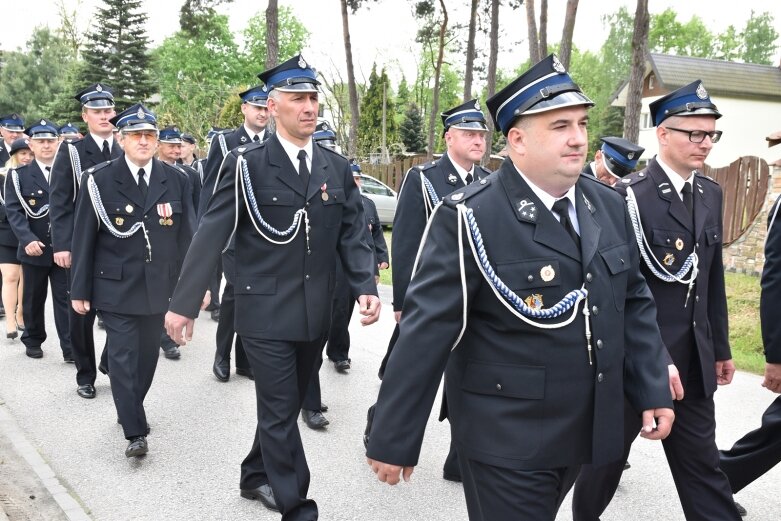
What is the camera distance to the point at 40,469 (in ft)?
15.8

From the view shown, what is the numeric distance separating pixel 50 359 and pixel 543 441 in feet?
21.9

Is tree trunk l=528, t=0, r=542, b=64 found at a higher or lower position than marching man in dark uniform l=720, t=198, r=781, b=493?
higher

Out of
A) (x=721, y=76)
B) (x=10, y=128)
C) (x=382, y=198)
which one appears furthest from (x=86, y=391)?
(x=721, y=76)

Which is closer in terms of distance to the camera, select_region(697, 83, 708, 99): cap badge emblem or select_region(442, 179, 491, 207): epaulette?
select_region(442, 179, 491, 207): epaulette

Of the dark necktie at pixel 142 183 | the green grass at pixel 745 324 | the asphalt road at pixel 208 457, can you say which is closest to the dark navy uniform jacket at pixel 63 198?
the asphalt road at pixel 208 457

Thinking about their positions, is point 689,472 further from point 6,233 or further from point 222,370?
point 6,233

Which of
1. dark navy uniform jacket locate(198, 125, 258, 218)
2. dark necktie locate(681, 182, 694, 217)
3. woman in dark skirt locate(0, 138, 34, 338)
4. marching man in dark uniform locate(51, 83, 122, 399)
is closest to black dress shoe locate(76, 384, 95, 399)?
marching man in dark uniform locate(51, 83, 122, 399)

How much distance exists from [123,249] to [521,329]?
3.89 m

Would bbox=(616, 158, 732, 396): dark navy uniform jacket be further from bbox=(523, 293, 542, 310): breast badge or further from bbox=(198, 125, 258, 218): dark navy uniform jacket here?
bbox=(198, 125, 258, 218): dark navy uniform jacket

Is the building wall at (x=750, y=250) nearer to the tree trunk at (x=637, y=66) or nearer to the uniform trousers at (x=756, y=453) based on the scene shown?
the tree trunk at (x=637, y=66)

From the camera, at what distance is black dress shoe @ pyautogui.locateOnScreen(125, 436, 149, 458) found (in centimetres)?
499

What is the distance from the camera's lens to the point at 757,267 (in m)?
12.7

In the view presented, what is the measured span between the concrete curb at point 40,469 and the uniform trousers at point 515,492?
263 centimetres

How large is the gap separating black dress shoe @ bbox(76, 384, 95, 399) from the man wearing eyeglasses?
449cm
